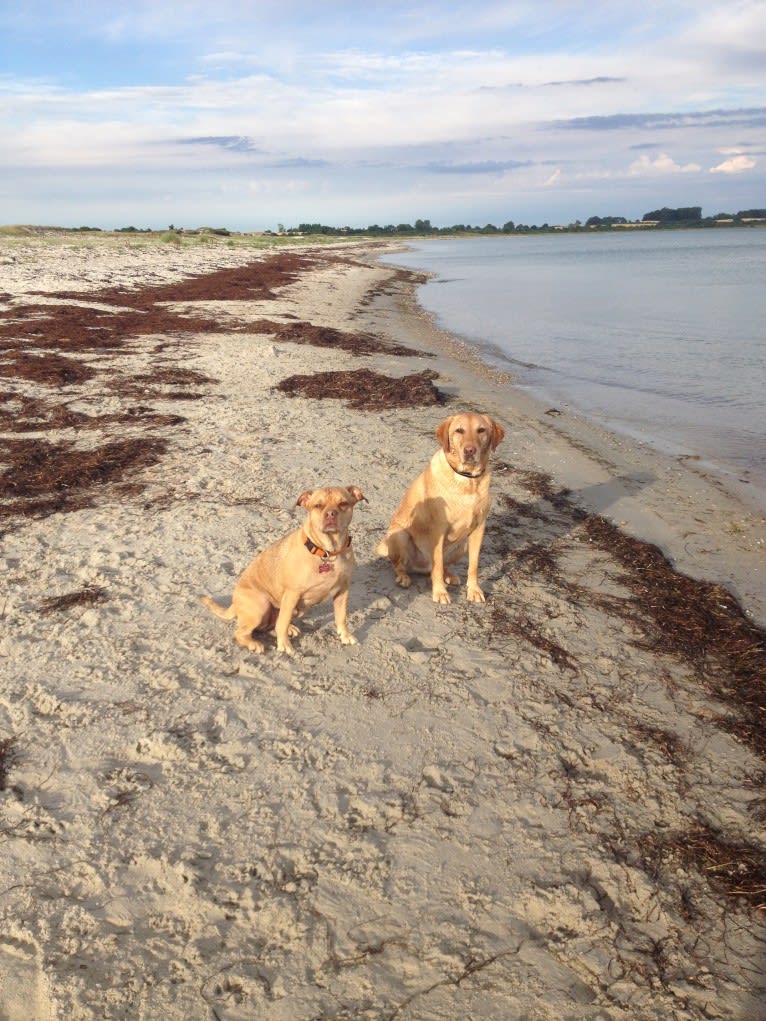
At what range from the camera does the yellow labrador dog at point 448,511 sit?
16.9 feet

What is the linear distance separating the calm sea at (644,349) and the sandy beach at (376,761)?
4054 millimetres

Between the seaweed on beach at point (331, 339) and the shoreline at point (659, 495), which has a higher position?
the seaweed on beach at point (331, 339)

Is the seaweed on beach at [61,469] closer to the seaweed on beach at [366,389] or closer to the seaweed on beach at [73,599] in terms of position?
the seaweed on beach at [73,599]

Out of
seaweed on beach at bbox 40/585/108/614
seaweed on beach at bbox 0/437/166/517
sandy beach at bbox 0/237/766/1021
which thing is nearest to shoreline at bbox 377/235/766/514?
sandy beach at bbox 0/237/766/1021

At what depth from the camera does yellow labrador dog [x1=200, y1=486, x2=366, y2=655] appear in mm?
4340

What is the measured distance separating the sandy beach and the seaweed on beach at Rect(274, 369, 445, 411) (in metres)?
3.21

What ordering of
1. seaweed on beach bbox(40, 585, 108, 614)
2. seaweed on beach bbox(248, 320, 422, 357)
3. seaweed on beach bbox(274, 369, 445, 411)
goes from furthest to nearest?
1. seaweed on beach bbox(248, 320, 422, 357)
2. seaweed on beach bbox(274, 369, 445, 411)
3. seaweed on beach bbox(40, 585, 108, 614)

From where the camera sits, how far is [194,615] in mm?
4902

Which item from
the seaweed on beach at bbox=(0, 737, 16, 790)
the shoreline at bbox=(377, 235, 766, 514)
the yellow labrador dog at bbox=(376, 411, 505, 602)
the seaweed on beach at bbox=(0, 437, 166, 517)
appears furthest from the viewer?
the shoreline at bbox=(377, 235, 766, 514)

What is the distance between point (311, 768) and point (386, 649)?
1.27m

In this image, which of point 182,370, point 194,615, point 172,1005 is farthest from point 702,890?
point 182,370

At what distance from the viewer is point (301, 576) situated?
4.36 meters

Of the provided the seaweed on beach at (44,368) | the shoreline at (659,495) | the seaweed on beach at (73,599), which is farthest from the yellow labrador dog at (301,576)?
the seaweed on beach at (44,368)

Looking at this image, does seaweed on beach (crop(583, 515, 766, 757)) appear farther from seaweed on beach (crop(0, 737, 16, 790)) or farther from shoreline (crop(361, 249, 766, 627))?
seaweed on beach (crop(0, 737, 16, 790))
